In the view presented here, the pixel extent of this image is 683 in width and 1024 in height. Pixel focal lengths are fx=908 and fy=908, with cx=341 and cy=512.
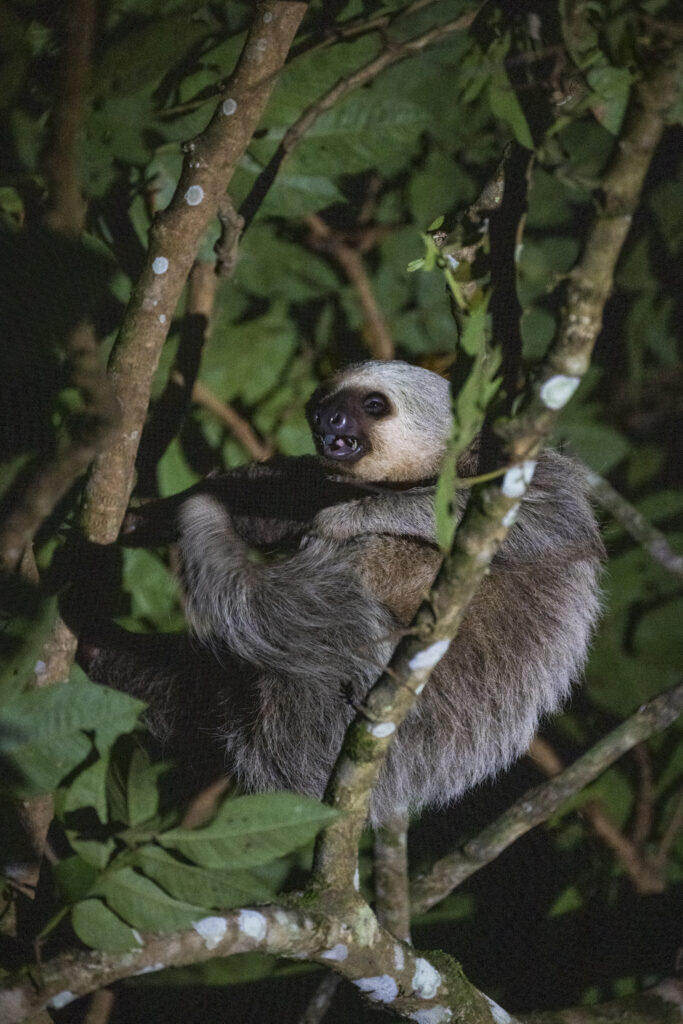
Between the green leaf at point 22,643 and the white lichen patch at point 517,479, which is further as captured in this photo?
the green leaf at point 22,643

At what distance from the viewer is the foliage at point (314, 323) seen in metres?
1.51

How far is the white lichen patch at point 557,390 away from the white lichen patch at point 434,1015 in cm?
132

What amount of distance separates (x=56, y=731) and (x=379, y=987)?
838mm

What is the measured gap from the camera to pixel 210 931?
153cm

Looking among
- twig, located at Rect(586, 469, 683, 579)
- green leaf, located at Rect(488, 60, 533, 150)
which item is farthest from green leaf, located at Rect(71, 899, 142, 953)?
twig, located at Rect(586, 469, 683, 579)

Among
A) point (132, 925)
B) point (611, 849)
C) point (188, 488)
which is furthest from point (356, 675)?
point (611, 849)

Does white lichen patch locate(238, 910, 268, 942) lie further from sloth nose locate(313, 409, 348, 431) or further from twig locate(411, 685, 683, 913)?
sloth nose locate(313, 409, 348, 431)

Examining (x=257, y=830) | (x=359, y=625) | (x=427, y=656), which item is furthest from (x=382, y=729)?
(x=359, y=625)

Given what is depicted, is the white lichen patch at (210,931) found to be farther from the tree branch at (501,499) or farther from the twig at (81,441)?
the twig at (81,441)

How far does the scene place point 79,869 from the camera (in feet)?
4.85

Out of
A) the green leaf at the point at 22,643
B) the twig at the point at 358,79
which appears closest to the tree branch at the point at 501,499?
the green leaf at the point at 22,643

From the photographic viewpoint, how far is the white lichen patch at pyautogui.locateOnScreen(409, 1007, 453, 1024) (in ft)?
6.30

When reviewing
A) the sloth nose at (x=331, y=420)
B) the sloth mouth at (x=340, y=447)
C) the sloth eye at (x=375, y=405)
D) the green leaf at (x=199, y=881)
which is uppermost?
the sloth nose at (x=331, y=420)

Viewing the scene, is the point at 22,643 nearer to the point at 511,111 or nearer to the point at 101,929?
the point at 101,929
